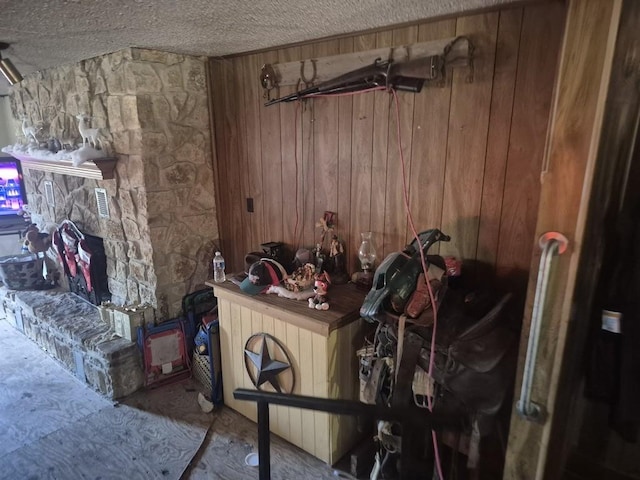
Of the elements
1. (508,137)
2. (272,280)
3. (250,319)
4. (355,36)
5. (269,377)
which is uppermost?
(355,36)

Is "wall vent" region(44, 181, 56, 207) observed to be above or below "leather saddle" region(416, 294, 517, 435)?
above

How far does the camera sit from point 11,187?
13.5ft

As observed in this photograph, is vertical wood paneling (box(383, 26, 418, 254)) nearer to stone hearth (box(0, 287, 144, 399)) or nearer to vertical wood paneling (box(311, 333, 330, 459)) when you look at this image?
vertical wood paneling (box(311, 333, 330, 459))

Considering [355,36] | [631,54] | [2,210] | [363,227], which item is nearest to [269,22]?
[355,36]

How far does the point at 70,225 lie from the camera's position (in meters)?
3.29

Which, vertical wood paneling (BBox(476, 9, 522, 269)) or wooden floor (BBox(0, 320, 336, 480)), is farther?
wooden floor (BBox(0, 320, 336, 480))

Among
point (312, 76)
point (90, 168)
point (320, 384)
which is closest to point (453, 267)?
point (320, 384)

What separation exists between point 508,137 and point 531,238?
1.38 feet

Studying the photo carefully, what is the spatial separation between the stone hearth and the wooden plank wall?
1.08 metres

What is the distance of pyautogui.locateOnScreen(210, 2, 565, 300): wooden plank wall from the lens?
1638mm

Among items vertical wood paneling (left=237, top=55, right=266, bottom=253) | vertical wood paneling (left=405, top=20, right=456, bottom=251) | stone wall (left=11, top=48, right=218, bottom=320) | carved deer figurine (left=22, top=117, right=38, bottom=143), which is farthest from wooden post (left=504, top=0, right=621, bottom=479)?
carved deer figurine (left=22, top=117, right=38, bottom=143)

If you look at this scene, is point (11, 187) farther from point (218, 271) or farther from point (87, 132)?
A: point (218, 271)

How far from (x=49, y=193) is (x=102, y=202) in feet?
3.95

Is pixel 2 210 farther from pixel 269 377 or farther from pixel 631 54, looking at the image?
pixel 631 54
